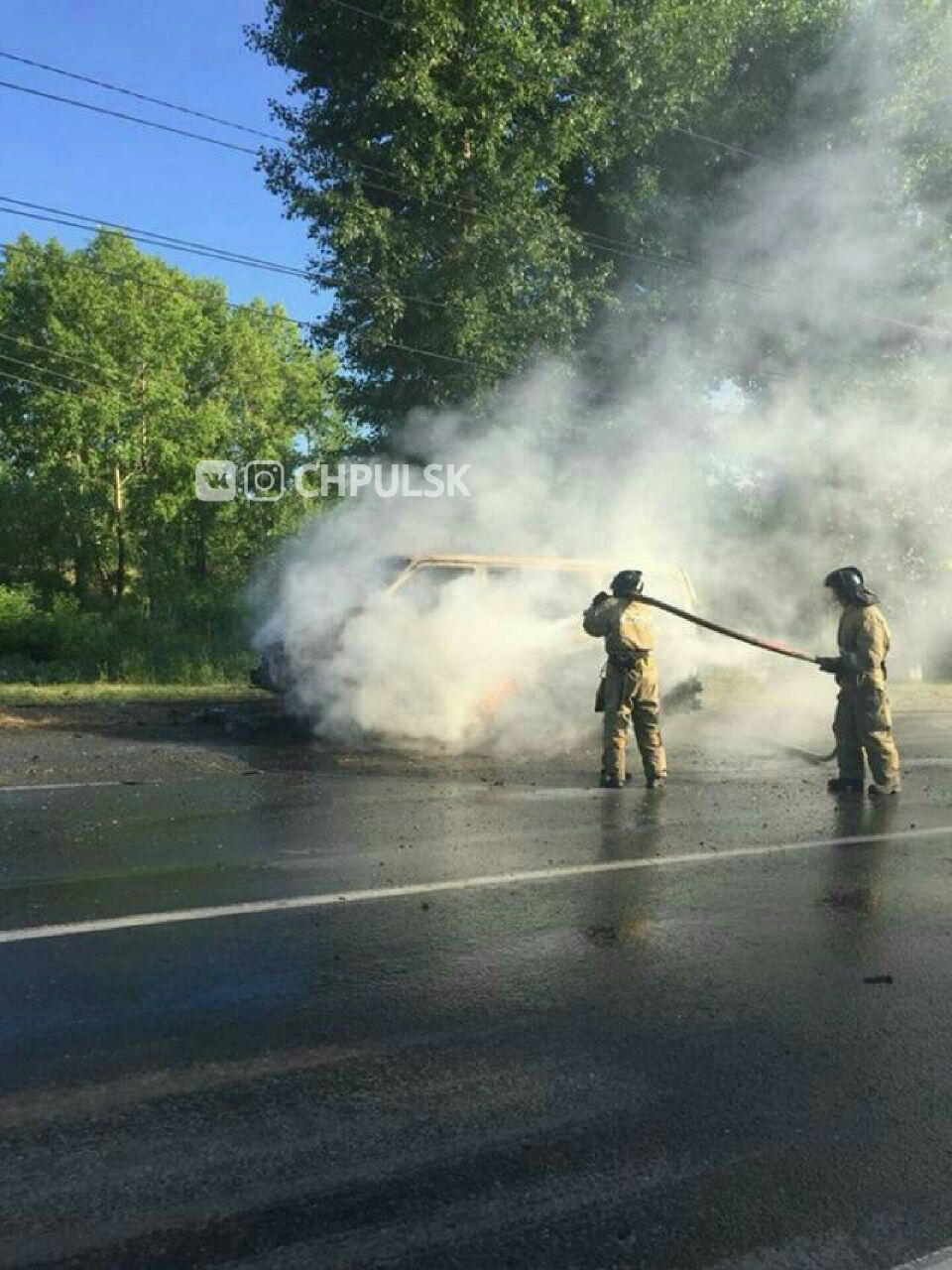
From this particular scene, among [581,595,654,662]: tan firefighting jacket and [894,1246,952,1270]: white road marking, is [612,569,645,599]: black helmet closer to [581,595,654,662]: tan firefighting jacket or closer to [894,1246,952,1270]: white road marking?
[581,595,654,662]: tan firefighting jacket

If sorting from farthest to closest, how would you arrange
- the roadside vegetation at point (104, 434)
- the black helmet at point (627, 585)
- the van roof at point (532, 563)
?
the roadside vegetation at point (104, 434), the van roof at point (532, 563), the black helmet at point (627, 585)

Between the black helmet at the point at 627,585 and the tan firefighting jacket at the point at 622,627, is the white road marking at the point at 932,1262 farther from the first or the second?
the black helmet at the point at 627,585

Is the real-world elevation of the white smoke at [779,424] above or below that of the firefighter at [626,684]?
above

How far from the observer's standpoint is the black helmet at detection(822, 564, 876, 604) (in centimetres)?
905

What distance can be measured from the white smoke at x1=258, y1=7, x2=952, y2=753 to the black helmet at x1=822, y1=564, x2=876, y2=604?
3.16 meters

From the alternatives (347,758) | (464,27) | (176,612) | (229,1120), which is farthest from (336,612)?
(176,612)

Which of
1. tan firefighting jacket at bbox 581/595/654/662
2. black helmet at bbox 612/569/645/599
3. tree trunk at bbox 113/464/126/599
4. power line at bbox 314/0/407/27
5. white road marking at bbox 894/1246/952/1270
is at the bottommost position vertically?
white road marking at bbox 894/1246/952/1270

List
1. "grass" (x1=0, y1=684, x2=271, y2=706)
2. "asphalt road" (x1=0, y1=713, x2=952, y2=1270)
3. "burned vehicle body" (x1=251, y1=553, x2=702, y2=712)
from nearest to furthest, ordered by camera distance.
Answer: "asphalt road" (x1=0, y1=713, x2=952, y2=1270), "burned vehicle body" (x1=251, y1=553, x2=702, y2=712), "grass" (x1=0, y1=684, x2=271, y2=706)

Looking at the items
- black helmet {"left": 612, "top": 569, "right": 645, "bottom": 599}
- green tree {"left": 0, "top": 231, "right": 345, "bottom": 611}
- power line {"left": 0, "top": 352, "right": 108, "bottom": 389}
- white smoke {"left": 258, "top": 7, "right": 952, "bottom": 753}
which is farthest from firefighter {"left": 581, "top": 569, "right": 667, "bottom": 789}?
power line {"left": 0, "top": 352, "right": 108, "bottom": 389}

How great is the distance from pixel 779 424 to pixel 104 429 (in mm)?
19487

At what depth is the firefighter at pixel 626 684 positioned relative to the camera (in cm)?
874

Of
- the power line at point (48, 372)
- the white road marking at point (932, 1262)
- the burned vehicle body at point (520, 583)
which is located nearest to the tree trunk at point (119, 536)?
the power line at point (48, 372)

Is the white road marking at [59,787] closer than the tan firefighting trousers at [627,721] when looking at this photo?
Yes

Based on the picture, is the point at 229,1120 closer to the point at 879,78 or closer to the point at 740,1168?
the point at 740,1168
